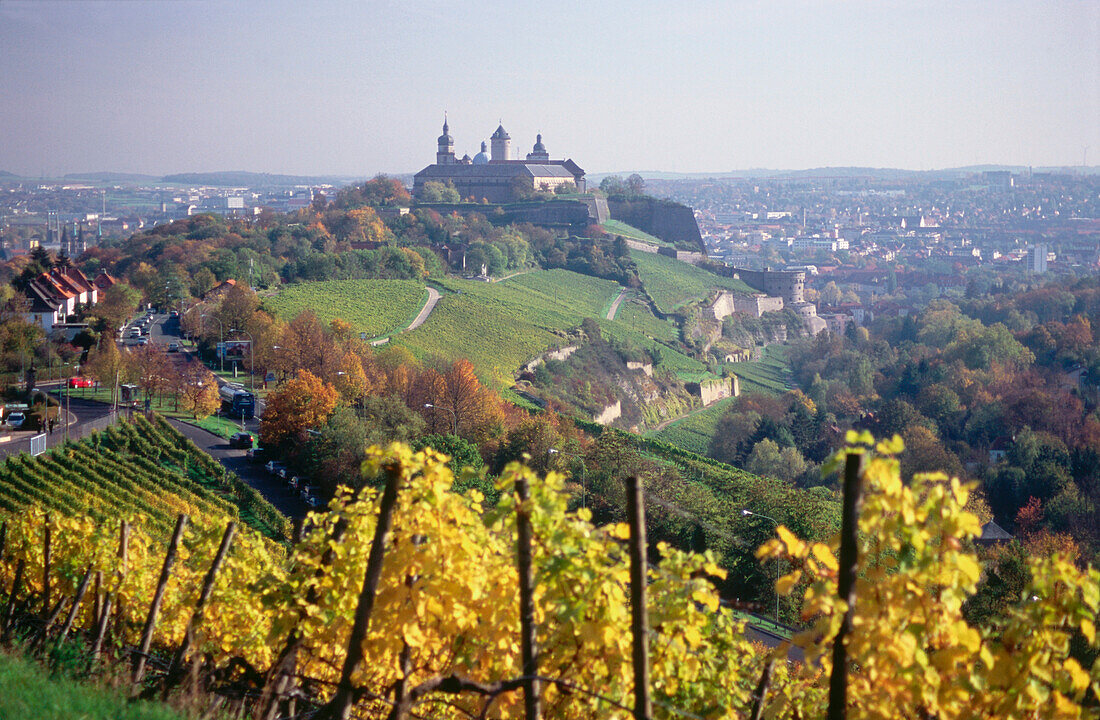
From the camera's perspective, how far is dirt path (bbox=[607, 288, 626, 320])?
57731mm

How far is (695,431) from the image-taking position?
1713 inches

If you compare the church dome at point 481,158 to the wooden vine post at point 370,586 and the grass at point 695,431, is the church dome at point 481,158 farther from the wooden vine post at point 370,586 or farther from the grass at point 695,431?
the wooden vine post at point 370,586

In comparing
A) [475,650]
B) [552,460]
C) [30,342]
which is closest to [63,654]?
[475,650]

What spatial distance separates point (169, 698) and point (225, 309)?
3102 centimetres

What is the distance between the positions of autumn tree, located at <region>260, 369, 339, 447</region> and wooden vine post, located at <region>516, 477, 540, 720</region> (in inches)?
826

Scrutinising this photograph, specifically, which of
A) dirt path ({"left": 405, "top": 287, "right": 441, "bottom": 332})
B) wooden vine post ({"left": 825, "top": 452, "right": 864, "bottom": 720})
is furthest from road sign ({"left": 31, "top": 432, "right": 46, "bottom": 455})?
dirt path ({"left": 405, "top": 287, "right": 441, "bottom": 332})

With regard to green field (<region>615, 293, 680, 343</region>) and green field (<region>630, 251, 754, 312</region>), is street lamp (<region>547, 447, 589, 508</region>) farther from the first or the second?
green field (<region>630, 251, 754, 312</region>)

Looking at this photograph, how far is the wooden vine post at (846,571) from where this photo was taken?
11.6 ft

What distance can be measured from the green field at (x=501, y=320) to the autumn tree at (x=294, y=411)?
11086 mm

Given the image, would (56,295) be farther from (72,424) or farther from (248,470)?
(248,470)

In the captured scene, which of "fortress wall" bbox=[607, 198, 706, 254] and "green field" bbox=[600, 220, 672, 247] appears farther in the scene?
"fortress wall" bbox=[607, 198, 706, 254]

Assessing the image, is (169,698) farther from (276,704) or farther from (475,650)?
(475,650)

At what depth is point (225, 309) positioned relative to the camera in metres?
35.2

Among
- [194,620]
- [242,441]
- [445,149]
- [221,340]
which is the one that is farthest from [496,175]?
[194,620]
